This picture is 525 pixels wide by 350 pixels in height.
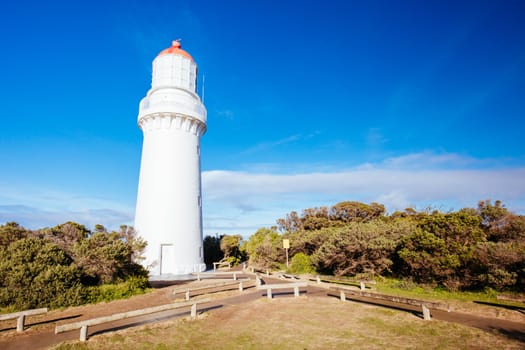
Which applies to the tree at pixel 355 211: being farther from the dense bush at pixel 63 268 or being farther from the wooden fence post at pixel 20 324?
the wooden fence post at pixel 20 324

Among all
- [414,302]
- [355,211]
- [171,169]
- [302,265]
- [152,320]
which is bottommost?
[152,320]

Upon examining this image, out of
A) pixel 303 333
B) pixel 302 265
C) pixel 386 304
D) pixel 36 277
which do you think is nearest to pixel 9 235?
pixel 36 277

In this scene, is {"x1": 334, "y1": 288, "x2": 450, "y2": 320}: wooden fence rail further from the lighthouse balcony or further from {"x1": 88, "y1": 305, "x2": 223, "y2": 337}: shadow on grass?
the lighthouse balcony

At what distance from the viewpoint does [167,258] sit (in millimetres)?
22219

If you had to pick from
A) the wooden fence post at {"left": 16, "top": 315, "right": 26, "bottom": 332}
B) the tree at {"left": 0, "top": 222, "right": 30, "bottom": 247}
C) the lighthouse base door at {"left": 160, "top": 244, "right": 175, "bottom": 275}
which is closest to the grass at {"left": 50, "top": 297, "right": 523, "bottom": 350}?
the wooden fence post at {"left": 16, "top": 315, "right": 26, "bottom": 332}

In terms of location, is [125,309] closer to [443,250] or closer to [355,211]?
[443,250]

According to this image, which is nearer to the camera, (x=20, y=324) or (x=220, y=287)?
(x=20, y=324)

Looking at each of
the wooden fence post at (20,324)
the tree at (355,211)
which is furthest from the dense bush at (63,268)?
the tree at (355,211)

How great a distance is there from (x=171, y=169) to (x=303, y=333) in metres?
17.9

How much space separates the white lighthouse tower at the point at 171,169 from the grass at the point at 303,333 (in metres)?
13.0

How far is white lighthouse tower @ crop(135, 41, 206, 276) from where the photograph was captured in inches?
875

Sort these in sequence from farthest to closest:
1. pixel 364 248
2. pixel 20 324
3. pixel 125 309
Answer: pixel 364 248 < pixel 125 309 < pixel 20 324

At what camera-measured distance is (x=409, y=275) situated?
14.7m

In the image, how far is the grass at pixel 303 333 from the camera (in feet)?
23.6
